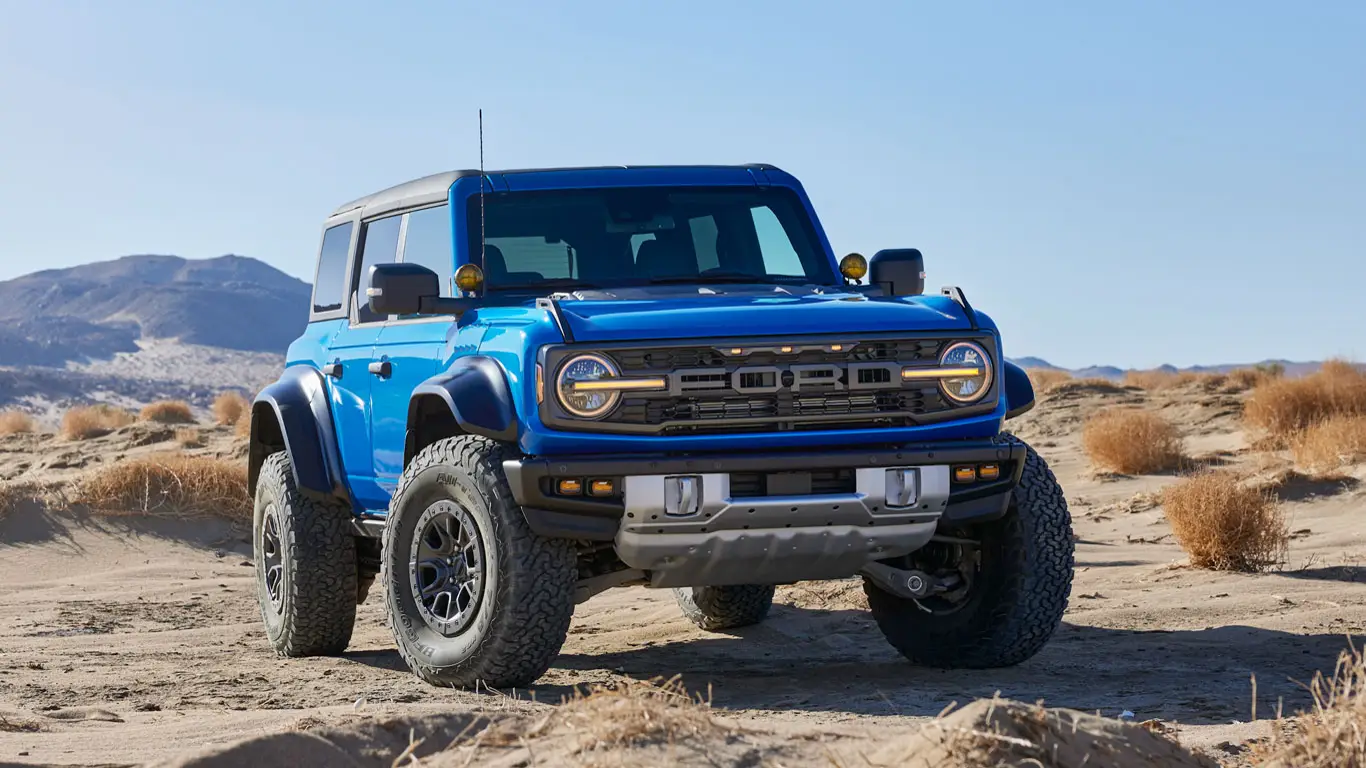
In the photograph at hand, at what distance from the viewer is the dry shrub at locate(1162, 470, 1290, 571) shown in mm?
11141

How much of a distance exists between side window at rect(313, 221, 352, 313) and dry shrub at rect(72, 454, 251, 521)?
6.34 meters

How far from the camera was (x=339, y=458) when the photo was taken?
27.8 ft

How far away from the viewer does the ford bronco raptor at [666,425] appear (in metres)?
6.50

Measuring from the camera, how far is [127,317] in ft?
474

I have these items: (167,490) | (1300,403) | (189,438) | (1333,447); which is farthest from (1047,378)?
(167,490)

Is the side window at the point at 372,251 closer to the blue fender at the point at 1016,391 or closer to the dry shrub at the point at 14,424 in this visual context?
the blue fender at the point at 1016,391

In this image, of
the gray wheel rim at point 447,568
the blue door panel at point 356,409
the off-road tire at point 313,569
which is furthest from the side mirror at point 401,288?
the off-road tire at point 313,569

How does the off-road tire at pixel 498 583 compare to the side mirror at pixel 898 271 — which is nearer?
the off-road tire at pixel 498 583

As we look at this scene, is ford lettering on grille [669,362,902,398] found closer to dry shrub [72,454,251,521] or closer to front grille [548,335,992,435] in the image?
front grille [548,335,992,435]

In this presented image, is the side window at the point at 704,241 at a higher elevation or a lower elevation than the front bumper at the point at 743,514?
higher

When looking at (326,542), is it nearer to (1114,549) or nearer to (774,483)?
(774,483)

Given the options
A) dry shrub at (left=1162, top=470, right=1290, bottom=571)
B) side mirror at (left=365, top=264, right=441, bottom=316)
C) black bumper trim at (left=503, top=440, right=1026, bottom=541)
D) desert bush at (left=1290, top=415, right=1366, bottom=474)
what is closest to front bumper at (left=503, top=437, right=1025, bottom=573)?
black bumper trim at (left=503, top=440, right=1026, bottom=541)

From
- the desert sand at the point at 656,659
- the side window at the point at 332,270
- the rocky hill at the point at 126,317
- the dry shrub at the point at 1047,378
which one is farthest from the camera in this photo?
the rocky hill at the point at 126,317

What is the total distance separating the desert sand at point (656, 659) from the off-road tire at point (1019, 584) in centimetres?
14
